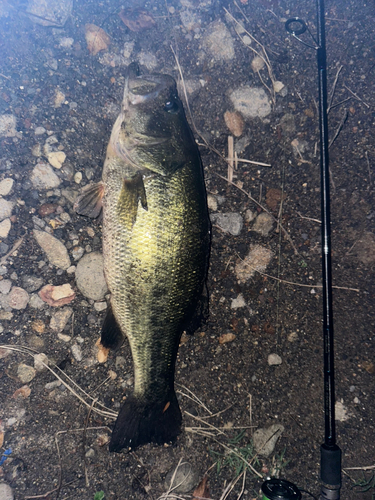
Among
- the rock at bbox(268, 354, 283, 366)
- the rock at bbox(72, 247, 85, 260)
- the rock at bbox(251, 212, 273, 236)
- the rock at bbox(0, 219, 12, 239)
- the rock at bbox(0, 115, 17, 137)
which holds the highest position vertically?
the rock at bbox(0, 115, 17, 137)

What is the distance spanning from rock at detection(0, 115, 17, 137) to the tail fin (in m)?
2.42

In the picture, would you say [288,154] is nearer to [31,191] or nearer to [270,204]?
[270,204]

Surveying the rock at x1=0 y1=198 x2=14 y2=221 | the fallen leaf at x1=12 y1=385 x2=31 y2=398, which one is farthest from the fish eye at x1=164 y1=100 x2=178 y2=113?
the fallen leaf at x1=12 y1=385 x2=31 y2=398

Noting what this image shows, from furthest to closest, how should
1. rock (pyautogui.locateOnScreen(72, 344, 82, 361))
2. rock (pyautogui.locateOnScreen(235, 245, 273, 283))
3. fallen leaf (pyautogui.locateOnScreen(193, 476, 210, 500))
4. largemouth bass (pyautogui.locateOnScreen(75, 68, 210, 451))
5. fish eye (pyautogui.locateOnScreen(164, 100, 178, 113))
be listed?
1. rock (pyautogui.locateOnScreen(235, 245, 273, 283))
2. rock (pyautogui.locateOnScreen(72, 344, 82, 361))
3. fallen leaf (pyautogui.locateOnScreen(193, 476, 210, 500))
4. fish eye (pyautogui.locateOnScreen(164, 100, 178, 113))
5. largemouth bass (pyautogui.locateOnScreen(75, 68, 210, 451))

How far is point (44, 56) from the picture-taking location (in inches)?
99.7

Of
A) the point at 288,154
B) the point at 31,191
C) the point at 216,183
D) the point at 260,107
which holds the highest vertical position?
the point at 260,107

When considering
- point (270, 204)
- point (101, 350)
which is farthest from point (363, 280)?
point (101, 350)

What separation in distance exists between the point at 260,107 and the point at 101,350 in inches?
100

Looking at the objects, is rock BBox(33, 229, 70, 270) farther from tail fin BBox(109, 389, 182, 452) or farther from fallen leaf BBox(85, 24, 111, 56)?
fallen leaf BBox(85, 24, 111, 56)

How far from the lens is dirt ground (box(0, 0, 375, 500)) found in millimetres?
2293

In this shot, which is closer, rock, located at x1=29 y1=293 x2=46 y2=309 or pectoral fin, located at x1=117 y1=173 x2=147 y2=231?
pectoral fin, located at x1=117 y1=173 x2=147 y2=231

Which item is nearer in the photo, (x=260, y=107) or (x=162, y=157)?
(x=162, y=157)

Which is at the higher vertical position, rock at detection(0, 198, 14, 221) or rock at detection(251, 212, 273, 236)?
rock at detection(251, 212, 273, 236)

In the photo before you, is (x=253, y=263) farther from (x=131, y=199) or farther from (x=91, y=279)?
(x=91, y=279)
